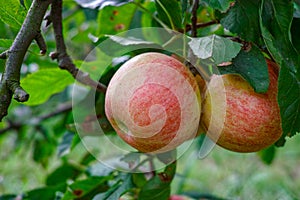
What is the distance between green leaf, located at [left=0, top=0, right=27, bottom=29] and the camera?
938 millimetres

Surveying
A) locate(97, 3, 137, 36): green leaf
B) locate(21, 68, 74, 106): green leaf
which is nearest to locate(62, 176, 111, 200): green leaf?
locate(21, 68, 74, 106): green leaf

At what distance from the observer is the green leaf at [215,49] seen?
833mm

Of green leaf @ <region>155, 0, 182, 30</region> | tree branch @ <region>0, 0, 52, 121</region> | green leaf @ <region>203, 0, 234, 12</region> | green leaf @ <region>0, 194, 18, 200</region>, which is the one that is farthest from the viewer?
green leaf @ <region>0, 194, 18, 200</region>

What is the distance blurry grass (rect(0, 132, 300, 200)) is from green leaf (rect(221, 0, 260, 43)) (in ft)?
4.88

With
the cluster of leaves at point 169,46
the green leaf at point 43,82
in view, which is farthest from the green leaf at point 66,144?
the green leaf at point 43,82

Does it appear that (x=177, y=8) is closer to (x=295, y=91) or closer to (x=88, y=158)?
(x=295, y=91)

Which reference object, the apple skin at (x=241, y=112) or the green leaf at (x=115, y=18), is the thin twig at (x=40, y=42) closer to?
the apple skin at (x=241, y=112)

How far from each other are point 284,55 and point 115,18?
648 millimetres

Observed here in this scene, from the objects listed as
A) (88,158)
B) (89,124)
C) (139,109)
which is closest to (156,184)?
(89,124)

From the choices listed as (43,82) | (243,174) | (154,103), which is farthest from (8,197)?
(243,174)

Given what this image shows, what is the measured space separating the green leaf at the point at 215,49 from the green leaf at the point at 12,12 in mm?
329

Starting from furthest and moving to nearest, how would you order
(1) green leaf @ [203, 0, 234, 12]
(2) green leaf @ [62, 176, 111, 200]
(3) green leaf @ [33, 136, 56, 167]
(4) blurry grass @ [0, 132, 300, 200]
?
1. (4) blurry grass @ [0, 132, 300, 200]
2. (3) green leaf @ [33, 136, 56, 167]
3. (2) green leaf @ [62, 176, 111, 200]
4. (1) green leaf @ [203, 0, 234, 12]

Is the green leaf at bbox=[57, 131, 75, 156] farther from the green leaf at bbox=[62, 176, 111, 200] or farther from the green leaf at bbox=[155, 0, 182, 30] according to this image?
the green leaf at bbox=[155, 0, 182, 30]

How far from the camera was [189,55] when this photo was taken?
960mm
